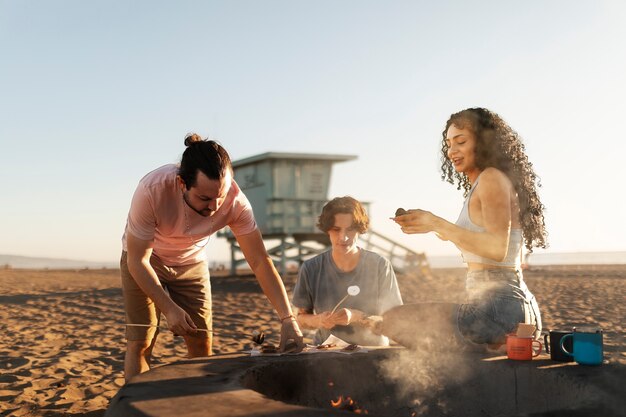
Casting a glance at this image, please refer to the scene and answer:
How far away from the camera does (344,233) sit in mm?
4301

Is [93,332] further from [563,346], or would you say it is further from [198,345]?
[563,346]

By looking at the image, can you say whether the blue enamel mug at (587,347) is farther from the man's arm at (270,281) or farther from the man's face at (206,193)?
the man's face at (206,193)

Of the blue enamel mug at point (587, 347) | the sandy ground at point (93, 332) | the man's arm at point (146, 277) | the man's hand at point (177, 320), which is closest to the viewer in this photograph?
the blue enamel mug at point (587, 347)

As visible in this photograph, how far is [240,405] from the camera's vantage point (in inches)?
83.9

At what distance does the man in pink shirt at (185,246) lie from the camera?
3430mm

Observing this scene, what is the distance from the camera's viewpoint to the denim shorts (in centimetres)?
315

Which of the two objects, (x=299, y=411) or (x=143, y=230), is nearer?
(x=299, y=411)

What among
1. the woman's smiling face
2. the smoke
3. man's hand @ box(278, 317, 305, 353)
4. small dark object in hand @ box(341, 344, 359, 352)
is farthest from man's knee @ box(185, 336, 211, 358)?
the woman's smiling face

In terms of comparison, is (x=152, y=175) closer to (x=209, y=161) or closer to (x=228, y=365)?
(x=209, y=161)

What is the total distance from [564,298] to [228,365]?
1381cm

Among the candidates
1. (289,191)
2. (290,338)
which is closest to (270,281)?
(290,338)

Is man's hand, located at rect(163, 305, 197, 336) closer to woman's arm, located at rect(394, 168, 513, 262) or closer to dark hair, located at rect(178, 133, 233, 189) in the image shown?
dark hair, located at rect(178, 133, 233, 189)

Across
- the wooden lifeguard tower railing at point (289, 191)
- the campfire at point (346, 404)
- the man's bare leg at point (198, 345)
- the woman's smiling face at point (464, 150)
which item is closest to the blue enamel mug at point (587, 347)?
the woman's smiling face at point (464, 150)

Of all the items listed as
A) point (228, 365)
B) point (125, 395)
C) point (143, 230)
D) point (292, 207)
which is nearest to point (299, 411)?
point (125, 395)
